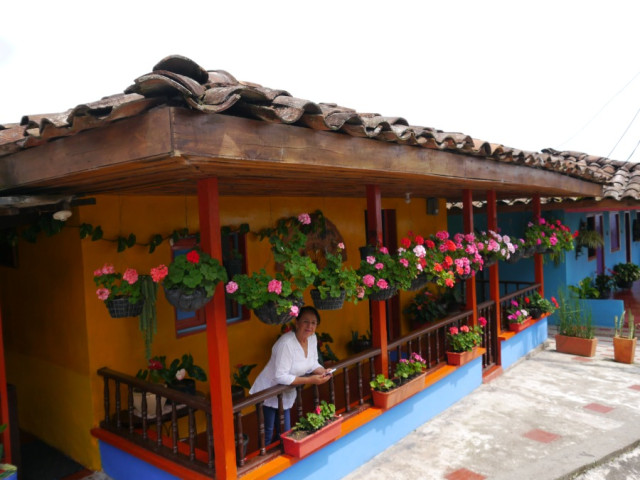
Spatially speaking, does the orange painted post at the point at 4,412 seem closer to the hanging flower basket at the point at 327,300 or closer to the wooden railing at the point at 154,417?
the wooden railing at the point at 154,417

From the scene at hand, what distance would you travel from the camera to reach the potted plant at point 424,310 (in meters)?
8.33

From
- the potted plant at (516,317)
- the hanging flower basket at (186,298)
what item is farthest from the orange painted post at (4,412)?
the potted plant at (516,317)

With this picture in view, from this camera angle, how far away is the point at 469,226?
6730mm

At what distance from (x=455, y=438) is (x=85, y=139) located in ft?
15.9

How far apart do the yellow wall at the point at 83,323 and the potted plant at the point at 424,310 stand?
3.52 m

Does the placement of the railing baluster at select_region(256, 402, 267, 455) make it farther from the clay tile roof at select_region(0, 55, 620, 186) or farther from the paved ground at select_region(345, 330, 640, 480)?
the clay tile roof at select_region(0, 55, 620, 186)

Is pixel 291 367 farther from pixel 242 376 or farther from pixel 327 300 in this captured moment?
pixel 242 376

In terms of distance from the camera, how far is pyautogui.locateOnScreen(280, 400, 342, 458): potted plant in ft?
12.8

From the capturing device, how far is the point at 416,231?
8.95 m

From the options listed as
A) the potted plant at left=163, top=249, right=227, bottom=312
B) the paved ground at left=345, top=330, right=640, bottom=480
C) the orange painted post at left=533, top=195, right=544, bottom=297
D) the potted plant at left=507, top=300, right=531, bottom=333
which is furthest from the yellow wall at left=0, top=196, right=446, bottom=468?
the orange painted post at left=533, top=195, right=544, bottom=297

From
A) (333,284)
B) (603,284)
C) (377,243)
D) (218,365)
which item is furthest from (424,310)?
(603,284)

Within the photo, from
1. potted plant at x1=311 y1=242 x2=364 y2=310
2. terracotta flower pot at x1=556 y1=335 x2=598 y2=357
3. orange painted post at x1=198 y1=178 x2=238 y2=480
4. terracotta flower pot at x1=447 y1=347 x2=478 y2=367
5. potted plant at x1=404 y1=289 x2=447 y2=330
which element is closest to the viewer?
orange painted post at x1=198 y1=178 x2=238 y2=480

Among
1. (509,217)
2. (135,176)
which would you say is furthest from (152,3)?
(135,176)

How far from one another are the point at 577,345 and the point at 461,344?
3.58 metres
